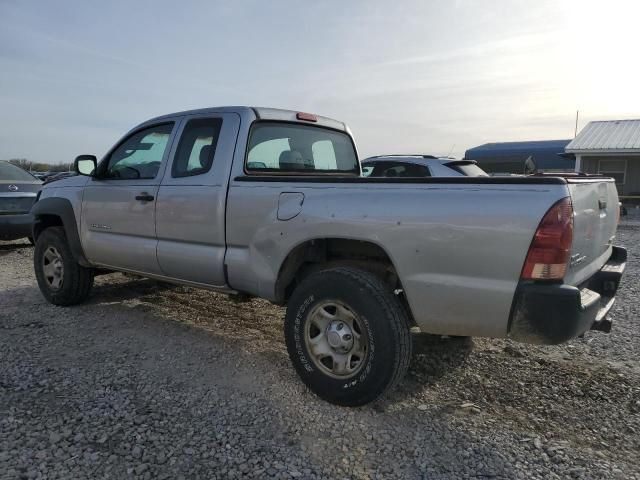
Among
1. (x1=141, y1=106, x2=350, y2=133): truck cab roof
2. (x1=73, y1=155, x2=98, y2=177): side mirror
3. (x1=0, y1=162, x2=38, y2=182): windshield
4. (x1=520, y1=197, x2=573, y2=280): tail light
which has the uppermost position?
(x1=141, y1=106, x2=350, y2=133): truck cab roof

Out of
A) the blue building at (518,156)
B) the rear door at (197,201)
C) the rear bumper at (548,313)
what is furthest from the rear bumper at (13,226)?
the blue building at (518,156)

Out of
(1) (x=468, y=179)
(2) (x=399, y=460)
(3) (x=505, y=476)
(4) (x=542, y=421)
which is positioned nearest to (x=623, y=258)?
(4) (x=542, y=421)

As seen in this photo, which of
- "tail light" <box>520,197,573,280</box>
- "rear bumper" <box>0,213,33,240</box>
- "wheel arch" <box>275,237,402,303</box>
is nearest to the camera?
"tail light" <box>520,197,573,280</box>

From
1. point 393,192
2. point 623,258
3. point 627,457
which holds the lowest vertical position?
point 627,457

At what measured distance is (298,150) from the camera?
4684 mm

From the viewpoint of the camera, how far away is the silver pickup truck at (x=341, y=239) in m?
2.69

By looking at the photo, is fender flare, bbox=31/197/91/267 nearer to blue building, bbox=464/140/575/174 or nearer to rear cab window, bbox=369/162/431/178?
rear cab window, bbox=369/162/431/178

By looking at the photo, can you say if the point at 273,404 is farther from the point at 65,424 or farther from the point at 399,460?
the point at 65,424

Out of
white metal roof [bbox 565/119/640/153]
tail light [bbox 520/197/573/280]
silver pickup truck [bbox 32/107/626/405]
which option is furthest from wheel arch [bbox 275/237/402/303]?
white metal roof [bbox 565/119/640/153]

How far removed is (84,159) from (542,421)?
15.7 ft

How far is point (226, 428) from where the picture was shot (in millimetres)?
3037

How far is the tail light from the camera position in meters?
2.59

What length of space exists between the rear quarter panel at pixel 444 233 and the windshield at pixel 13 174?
7.95m

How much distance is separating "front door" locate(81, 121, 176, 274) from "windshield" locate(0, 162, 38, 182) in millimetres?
5267
